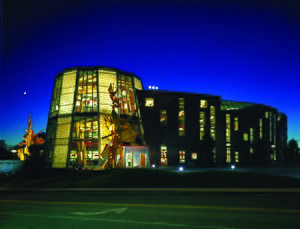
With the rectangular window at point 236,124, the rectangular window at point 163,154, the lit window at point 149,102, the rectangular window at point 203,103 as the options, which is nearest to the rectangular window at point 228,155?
the rectangular window at point 236,124

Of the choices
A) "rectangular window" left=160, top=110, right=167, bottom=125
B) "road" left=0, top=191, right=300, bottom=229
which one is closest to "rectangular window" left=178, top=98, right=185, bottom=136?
"rectangular window" left=160, top=110, right=167, bottom=125

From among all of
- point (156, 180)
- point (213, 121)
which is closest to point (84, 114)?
point (213, 121)

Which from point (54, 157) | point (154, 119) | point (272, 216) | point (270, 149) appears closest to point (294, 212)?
point (272, 216)

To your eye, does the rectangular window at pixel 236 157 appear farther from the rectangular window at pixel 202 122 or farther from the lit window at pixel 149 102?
the lit window at pixel 149 102

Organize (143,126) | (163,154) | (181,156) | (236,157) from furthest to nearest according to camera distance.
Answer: (236,157), (181,156), (163,154), (143,126)

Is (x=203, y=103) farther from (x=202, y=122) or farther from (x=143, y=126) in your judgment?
(x=143, y=126)

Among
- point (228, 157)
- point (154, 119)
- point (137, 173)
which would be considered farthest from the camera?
point (228, 157)

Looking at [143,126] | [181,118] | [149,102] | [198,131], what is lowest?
[198,131]

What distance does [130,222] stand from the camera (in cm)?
1134

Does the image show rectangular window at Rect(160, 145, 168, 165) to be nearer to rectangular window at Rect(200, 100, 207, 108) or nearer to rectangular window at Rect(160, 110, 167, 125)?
rectangular window at Rect(160, 110, 167, 125)

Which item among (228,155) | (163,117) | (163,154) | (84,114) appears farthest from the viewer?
(228,155)

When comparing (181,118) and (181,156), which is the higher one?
(181,118)

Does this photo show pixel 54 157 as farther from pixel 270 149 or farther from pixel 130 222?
pixel 270 149

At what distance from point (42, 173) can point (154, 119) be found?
29.4 meters
